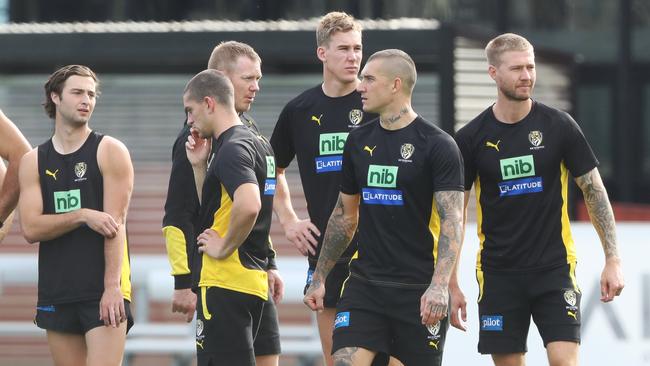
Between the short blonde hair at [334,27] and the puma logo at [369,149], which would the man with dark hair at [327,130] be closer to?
the short blonde hair at [334,27]

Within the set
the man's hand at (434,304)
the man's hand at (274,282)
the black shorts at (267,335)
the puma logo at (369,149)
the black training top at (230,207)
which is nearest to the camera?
the man's hand at (434,304)

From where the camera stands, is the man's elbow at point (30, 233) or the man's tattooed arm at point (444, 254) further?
the man's elbow at point (30, 233)

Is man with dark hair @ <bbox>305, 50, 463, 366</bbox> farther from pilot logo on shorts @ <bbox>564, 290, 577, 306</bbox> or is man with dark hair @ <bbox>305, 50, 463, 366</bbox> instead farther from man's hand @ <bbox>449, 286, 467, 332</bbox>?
pilot logo on shorts @ <bbox>564, 290, 577, 306</bbox>

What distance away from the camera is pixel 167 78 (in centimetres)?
1538

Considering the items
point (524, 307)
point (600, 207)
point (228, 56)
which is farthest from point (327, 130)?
point (600, 207)

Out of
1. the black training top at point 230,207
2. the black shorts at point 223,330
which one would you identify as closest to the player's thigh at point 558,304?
the black training top at point 230,207

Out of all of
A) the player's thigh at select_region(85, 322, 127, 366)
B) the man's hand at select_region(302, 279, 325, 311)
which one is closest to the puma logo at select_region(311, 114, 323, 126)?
the man's hand at select_region(302, 279, 325, 311)

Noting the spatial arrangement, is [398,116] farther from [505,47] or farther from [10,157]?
[10,157]

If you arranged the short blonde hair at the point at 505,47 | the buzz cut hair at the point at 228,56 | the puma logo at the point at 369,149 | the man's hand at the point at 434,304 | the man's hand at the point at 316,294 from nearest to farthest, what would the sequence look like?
the man's hand at the point at 434,304 → the puma logo at the point at 369,149 → the man's hand at the point at 316,294 → the short blonde hair at the point at 505,47 → the buzz cut hair at the point at 228,56

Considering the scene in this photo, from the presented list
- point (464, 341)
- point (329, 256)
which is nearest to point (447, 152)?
point (329, 256)

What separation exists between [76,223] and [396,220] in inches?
67.0

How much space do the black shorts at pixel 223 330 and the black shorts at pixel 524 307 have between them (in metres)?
1.42

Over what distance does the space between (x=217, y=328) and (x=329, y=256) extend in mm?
732

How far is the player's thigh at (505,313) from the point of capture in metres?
8.21
